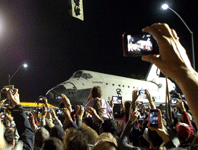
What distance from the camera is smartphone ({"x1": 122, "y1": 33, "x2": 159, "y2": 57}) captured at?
1.95m

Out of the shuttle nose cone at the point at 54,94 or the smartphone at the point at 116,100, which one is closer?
the smartphone at the point at 116,100

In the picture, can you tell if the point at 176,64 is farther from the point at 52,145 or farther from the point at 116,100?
the point at 116,100

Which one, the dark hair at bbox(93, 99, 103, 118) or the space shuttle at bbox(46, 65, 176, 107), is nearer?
the dark hair at bbox(93, 99, 103, 118)

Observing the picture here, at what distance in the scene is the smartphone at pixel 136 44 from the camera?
195 centimetres

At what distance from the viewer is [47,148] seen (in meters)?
2.65

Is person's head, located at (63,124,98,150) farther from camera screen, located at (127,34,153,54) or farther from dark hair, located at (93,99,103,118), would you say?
dark hair, located at (93,99,103,118)

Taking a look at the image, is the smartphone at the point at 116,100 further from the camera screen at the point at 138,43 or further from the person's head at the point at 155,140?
the camera screen at the point at 138,43

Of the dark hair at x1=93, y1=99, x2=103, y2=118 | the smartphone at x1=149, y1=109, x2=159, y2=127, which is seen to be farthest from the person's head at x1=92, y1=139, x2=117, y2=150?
the dark hair at x1=93, y1=99, x2=103, y2=118

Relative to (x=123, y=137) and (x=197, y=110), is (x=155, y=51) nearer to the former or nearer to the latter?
(x=197, y=110)

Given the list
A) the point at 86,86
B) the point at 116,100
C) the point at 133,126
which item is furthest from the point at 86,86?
the point at 133,126

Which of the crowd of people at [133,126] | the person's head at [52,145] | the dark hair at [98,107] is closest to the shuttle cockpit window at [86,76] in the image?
the crowd of people at [133,126]

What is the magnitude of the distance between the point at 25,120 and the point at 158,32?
7.55 feet

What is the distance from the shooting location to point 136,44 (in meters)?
2.07

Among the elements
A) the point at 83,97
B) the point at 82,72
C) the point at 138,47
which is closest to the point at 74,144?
the point at 138,47
